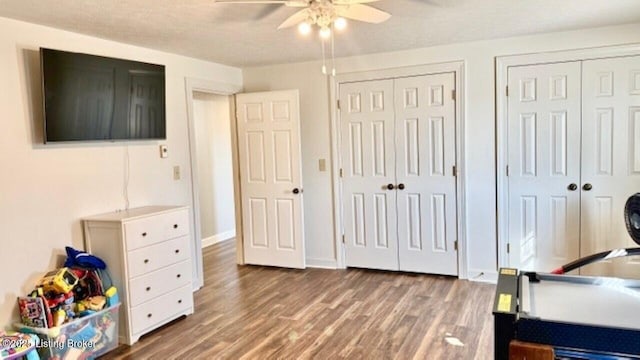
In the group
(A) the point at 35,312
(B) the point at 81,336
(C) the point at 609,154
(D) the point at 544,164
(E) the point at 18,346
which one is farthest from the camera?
(D) the point at 544,164

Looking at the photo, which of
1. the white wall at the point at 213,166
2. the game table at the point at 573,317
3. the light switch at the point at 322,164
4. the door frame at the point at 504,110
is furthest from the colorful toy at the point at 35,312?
the door frame at the point at 504,110

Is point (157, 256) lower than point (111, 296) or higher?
higher

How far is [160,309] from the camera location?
3457 mm

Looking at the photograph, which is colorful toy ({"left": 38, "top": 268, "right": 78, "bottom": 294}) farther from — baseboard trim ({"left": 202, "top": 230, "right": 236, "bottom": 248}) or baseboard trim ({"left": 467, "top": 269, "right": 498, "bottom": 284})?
baseboard trim ({"left": 467, "top": 269, "right": 498, "bottom": 284})

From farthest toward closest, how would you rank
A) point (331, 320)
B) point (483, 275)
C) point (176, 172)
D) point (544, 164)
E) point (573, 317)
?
point (483, 275)
point (176, 172)
point (544, 164)
point (331, 320)
point (573, 317)

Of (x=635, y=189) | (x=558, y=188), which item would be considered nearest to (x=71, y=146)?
(x=558, y=188)

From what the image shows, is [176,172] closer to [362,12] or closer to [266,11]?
[266,11]

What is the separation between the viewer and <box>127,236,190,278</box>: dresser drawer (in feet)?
10.6

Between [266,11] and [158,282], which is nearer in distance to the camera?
[266,11]

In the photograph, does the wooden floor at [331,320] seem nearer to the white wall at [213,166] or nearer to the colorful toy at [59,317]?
the colorful toy at [59,317]

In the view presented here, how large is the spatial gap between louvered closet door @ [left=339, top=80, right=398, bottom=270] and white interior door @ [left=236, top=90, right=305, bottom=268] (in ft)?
1.70

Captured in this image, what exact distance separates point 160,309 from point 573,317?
2844 millimetres

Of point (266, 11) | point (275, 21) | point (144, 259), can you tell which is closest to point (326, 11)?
Result: point (266, 11)

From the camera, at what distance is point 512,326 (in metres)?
1.52
